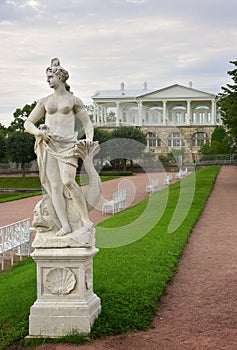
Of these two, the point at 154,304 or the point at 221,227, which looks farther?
the point at 221,227

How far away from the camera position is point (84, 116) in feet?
19.6

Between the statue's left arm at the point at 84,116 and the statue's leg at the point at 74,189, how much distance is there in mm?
468

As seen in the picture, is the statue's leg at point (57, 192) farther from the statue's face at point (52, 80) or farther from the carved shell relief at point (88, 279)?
the statue's face at point (52, 80)

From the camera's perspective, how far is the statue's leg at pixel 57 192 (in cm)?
557

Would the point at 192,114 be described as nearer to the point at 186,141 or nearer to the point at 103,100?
the point at 186,141

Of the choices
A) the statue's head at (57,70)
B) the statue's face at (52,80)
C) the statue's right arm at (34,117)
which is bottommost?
the statue's right arm at (34,117)

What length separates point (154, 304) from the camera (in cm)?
651

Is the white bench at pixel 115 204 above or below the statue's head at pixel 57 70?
below

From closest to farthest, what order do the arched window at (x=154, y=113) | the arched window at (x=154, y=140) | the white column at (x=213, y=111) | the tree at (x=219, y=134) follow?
the tree at (x=219, y=134)
the arched window at (x=154, y=140)
the white column at (x=213, y=111)
the arched window at (x=154, y=113)

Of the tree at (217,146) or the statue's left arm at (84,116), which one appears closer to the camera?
the statue's left arm at (84,116)

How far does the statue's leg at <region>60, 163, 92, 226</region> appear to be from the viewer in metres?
5.50

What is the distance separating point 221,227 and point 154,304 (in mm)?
7422

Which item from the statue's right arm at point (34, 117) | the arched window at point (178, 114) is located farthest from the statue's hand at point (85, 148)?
the arched window at point (178, 114)

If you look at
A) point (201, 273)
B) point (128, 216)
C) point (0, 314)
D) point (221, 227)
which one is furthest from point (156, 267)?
point (128, 216)
